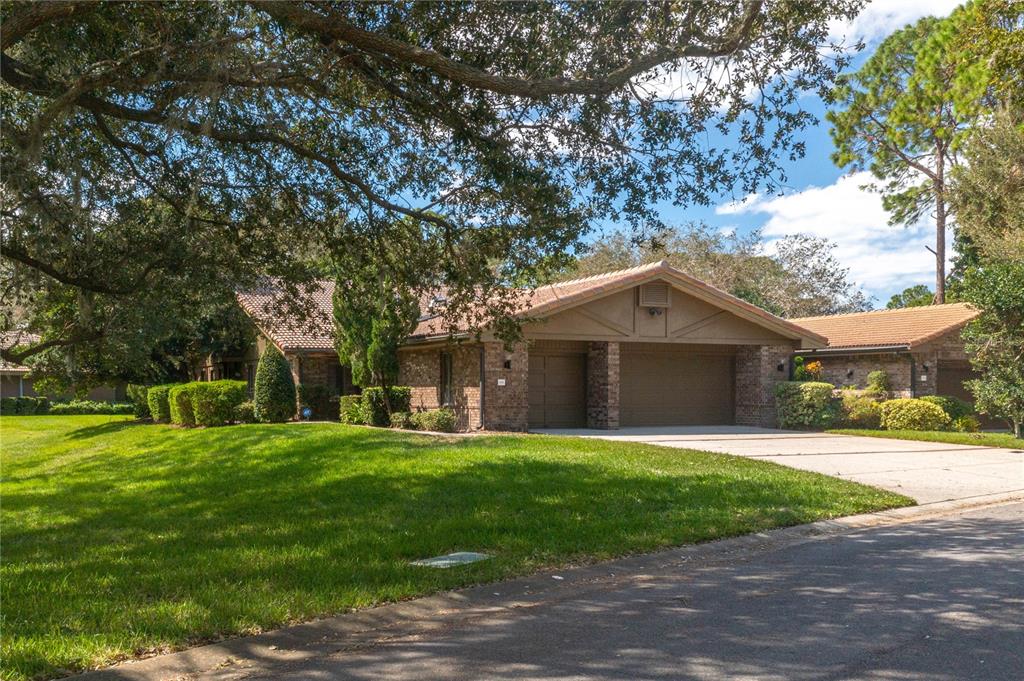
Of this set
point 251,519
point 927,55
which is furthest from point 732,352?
point 251,519

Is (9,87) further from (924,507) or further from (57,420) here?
(57,420)

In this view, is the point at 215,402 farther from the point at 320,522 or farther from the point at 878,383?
the point at 878,383

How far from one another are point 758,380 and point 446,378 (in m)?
9.48

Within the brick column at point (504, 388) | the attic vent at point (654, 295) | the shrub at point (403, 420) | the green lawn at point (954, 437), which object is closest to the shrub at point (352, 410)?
the shrub at point (403, 420)

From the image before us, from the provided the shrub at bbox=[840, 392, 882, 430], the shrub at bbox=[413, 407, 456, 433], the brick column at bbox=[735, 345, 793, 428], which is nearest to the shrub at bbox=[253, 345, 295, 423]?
the shrub at bbox=[413, 407, 456, 433]

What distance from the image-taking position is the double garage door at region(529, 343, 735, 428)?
78.1 ft

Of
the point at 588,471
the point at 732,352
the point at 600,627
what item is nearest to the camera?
the point at 600,627

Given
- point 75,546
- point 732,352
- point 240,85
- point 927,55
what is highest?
point 927,55

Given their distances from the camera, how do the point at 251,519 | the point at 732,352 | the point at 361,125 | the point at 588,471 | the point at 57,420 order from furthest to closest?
the point at 57,420
the point at 732,352
the point at 588,471
the point at 361,125
the point at 251,519

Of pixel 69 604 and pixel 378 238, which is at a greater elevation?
pixel 378 238

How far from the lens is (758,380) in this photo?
84.5ft

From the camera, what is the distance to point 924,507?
425 inches

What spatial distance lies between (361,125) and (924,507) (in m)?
8.50

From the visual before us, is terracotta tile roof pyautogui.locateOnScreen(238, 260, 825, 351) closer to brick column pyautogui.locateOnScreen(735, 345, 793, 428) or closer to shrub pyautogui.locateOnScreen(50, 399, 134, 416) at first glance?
brick column pyautogui.locateOnScreen(735, 345, 793, 428)
